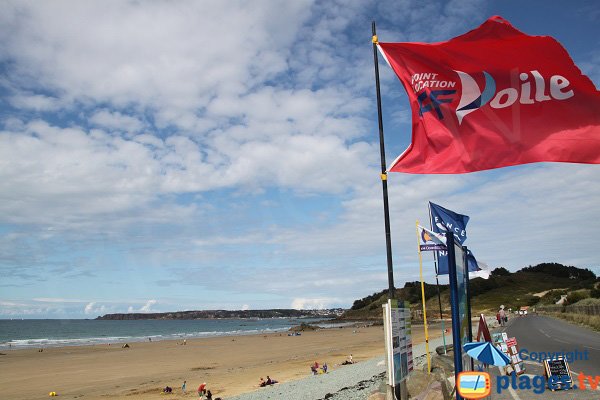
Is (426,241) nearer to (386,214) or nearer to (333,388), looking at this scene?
(386,214)

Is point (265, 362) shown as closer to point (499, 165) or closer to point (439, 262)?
point (439, 262)

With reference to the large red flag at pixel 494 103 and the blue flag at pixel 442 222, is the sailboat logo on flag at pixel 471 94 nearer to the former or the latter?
the large red flag at pixel 494 103

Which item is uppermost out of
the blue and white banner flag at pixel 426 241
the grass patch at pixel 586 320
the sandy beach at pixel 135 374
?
the blue and white banner flag at pixel 426 241

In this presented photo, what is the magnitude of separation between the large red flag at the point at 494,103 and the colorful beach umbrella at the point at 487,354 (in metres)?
2.68

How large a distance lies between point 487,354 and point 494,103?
3880mm

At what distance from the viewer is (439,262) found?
507 inches

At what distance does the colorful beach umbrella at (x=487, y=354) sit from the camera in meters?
6.73

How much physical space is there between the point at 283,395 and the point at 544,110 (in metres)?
13.9

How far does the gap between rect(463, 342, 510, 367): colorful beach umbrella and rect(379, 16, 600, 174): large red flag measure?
2682mm

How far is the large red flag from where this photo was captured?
24.0 feet

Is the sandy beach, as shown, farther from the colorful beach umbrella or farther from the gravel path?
the colorful beach umbrella

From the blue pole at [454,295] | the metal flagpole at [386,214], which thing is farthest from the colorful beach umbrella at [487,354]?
the metal flagpole at [386,214]

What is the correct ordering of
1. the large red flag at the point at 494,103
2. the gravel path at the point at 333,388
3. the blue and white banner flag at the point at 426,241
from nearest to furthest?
1. the large red flag at the point at 494,103
2. the blue and white banner flag at the point at 426,241
3. the gravel path at the point at 333,388

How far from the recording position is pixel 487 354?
6.88 meters
